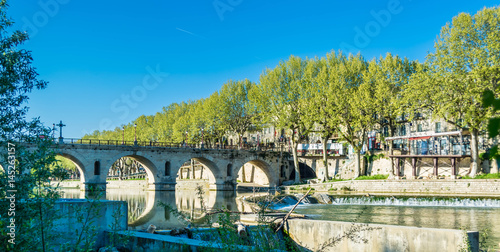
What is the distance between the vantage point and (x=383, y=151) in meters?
47.1

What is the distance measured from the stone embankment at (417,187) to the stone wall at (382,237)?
90.2ft

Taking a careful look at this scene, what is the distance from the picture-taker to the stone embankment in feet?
113

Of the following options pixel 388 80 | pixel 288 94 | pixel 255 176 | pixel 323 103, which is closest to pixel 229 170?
pixel 255 176

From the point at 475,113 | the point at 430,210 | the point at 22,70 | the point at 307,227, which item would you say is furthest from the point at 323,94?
the point at 22,70

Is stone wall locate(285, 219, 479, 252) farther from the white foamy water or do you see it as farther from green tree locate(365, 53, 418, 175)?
green tree locate(365, 53, 418, 175)

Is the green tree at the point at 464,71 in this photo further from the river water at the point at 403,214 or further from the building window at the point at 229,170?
the building window at the point at 229,170

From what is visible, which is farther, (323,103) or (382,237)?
(323,103)

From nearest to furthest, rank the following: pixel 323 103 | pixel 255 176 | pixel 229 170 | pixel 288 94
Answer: pixel 323 103 → pixel 288 94 → pixel 229 170 → pixel 255 176

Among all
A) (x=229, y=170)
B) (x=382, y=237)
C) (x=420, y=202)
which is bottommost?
(x=420, y=202)

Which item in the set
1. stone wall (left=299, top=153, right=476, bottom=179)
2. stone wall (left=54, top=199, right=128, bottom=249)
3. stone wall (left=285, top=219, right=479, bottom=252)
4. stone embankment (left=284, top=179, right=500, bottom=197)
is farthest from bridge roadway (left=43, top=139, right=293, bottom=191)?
stone wall (left=285, top=219, right=479, bottom=252)

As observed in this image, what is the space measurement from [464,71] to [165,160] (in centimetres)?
3052

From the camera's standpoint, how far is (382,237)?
31.9ft

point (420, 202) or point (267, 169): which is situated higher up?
point (267, 169)

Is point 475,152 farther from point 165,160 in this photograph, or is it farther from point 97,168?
point 97,168
